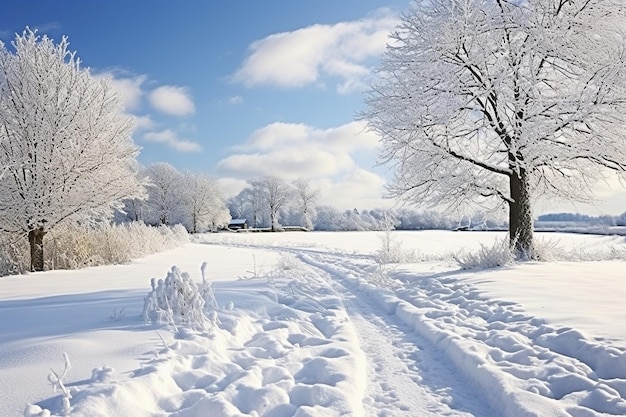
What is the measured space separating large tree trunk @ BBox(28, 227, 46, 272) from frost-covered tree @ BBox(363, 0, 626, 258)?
10299mm

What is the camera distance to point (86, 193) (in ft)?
41.1

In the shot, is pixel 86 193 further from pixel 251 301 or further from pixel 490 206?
pixel 490 206

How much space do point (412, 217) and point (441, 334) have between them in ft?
254

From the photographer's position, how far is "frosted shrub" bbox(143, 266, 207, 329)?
496cm

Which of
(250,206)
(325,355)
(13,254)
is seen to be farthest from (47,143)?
(250,206)

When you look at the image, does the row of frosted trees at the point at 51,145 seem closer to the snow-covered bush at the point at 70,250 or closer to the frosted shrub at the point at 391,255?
the snow-covered bush at the point at 70,250

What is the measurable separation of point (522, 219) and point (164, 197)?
2266 inches

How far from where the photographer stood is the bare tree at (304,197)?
80.9 metres

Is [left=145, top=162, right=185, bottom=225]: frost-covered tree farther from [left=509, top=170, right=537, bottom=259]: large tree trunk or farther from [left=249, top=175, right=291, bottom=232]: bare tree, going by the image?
[left=509, top=170, right=537, bottom=259]: large tree trunk

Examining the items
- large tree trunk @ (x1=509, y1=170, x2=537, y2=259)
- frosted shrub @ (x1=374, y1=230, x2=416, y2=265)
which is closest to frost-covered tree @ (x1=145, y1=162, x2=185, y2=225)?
frosted shrub @ (x1=374, y1=230, x2=416, y2=265)

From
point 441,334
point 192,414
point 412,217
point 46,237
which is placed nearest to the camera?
point 192,414

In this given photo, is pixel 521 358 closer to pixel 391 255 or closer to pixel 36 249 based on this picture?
pixel 391 255

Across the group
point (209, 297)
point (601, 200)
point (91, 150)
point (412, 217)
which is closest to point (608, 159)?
point (601, 200)

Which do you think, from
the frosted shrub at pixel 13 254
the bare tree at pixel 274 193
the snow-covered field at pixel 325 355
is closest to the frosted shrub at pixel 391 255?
the snow-covered field at pixel 325 355
